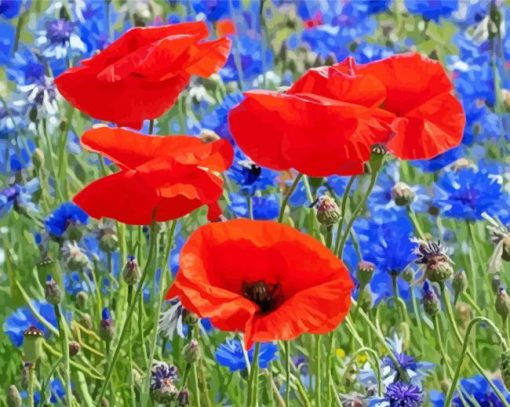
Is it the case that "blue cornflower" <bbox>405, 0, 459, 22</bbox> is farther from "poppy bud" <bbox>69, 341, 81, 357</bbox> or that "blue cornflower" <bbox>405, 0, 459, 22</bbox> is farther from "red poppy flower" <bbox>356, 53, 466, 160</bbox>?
"red poppy flower" <bbox>356, 53, 466, 160</bbox>

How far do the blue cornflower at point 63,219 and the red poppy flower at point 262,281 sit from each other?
72 cm

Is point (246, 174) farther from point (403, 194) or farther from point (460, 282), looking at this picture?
point (460, 282)

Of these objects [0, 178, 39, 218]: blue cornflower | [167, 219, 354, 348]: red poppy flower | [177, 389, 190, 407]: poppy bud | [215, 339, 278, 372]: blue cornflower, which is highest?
[167, 219, 354, 348]: red poppy flower

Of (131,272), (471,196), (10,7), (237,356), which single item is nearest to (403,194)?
(471,196)

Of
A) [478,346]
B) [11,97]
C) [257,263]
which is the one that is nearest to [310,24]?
[11,97]

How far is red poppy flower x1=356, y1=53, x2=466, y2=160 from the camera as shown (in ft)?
3.43

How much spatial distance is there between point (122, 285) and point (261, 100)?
69cm

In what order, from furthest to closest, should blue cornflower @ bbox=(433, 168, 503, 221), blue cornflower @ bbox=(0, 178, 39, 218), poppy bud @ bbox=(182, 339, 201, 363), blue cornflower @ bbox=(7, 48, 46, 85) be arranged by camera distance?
blue cornflower @ bbox=(7, 48, 46, 85)
blue cornflower @ bbox=(0, 178, 39, 218)
blue cornflower @ bbox=(433, 168, 503, 221)
poppy bud @ bbox=(182, 339, 201, 363)

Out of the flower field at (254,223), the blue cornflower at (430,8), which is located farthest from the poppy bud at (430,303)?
the blue cornflower at (430,8)

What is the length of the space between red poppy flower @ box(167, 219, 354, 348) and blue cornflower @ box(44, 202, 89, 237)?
2.35 ft

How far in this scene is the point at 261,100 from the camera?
99 cm

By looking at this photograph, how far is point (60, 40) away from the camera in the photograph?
2.13 metres

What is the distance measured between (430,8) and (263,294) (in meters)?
1.58

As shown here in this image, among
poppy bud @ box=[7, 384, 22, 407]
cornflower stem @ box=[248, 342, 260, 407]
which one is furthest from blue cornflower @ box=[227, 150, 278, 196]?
cornflower stem @ box=[248, 342, 260, 407]
